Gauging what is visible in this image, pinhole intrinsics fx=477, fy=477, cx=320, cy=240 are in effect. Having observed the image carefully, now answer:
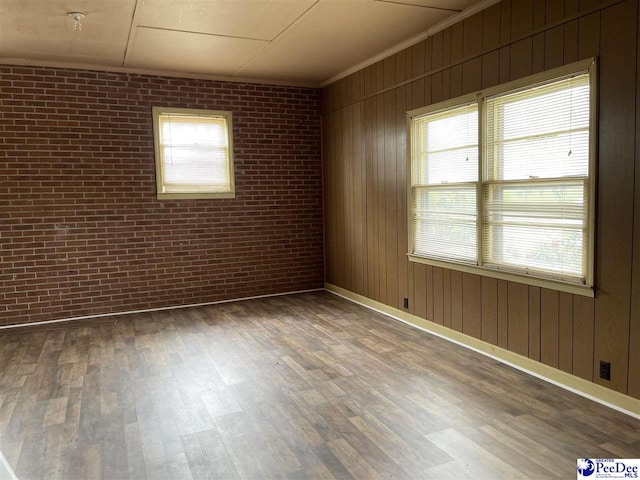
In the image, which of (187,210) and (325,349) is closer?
(325,349)

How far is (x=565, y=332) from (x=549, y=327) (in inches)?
5.1

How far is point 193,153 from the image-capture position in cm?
580

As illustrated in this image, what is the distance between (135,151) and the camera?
552 cm

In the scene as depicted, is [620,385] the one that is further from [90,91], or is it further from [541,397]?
[90,91]

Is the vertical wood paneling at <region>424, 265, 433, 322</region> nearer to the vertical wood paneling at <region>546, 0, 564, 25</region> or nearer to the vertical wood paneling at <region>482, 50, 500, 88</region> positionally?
the vertical wood paneling at <region>482, 50, 500, 88</region>

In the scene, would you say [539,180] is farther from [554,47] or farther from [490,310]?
[490,310]

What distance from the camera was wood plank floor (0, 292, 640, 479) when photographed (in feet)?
7.86

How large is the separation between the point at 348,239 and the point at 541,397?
327 centimetres

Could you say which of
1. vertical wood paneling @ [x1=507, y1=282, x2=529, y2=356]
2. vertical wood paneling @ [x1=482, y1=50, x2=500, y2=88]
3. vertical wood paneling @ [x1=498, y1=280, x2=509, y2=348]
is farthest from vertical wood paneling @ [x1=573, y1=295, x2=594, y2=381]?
vertical wood paneling @ [x1=482, y1=50, x2=500, y2=88]

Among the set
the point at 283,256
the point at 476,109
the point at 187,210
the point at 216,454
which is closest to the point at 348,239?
the point at 283,256

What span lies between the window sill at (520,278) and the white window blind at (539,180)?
0.05m

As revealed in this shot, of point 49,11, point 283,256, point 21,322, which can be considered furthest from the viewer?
point 283,256

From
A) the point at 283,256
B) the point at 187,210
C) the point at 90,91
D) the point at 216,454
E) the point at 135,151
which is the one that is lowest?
the point at 216,454

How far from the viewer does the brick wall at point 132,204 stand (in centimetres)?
509
